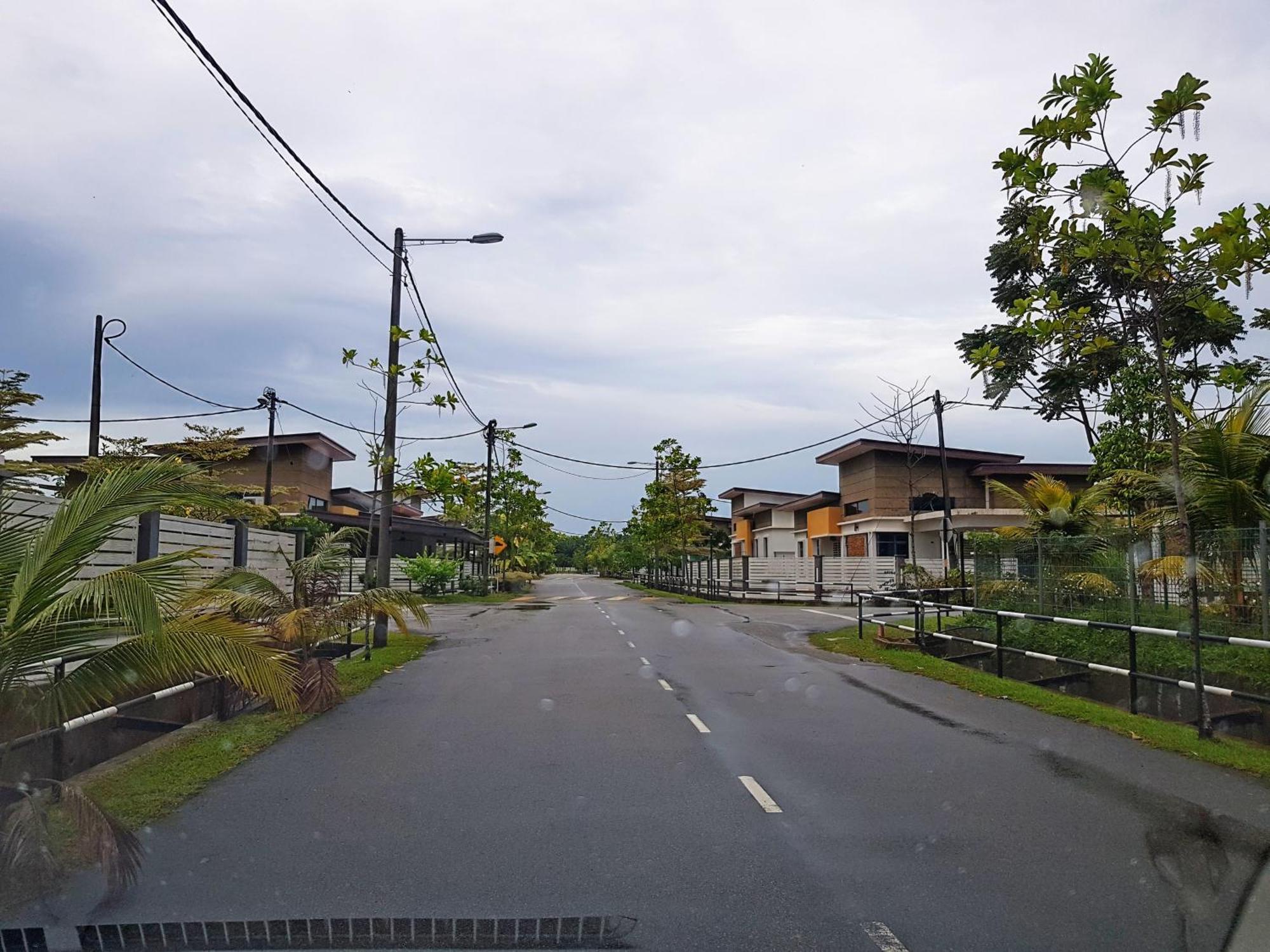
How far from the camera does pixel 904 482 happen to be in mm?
47969

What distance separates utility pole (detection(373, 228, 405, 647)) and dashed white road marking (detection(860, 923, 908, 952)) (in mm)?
16898

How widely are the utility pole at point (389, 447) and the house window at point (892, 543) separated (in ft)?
104

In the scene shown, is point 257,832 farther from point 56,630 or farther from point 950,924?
point 950,924

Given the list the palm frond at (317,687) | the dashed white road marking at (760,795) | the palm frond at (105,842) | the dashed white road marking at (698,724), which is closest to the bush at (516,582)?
the palm frond at (317,687)

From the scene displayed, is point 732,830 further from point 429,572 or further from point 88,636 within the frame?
point 429,572

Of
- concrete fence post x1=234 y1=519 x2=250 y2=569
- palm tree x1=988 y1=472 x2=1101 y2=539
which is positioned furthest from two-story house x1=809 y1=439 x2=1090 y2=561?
concrete fence post x1=234 y1=519 x2=250 y2=569

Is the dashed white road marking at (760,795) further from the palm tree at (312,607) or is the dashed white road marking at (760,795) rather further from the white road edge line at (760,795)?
the palm tree at (312,607)

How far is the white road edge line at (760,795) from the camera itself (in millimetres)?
7402

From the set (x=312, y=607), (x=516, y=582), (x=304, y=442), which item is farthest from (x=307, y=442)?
(x=312, y=607)

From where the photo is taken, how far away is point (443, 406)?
70.1ft

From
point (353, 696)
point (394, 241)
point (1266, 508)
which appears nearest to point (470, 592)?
point (394, 241)

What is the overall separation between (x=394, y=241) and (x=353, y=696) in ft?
39.6

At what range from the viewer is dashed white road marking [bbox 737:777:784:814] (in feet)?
24.3

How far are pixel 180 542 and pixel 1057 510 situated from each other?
1734cm
